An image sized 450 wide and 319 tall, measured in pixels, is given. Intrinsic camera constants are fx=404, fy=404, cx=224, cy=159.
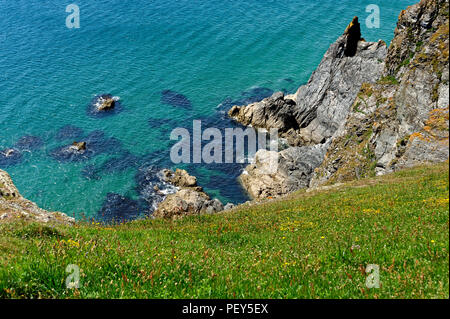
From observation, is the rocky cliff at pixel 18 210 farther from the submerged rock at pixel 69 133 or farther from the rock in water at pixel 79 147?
the submerged rock at pixel 69 133

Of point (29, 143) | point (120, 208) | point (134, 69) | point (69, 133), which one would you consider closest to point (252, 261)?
point (120, 208)

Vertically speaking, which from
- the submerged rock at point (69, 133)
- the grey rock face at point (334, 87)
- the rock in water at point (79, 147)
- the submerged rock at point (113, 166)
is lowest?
the submerged rock at point (113, 166)

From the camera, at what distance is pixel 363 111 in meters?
54.7

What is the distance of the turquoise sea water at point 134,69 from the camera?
67.9 meters

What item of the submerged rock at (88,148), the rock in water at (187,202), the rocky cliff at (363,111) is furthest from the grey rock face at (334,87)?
the submerged rock at (88,148)

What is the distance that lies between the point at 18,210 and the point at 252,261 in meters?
19.9

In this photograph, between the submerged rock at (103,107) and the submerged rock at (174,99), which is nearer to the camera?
the submerged rock at (103,107)

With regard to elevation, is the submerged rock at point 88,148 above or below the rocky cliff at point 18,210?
below

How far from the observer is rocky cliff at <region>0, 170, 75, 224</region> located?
25.4 m

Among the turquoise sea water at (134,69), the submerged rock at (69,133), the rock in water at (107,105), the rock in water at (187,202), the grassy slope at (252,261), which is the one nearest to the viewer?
the grassy slope at (252,261)

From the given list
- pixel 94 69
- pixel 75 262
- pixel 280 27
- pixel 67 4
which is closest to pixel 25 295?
pixel 75 262

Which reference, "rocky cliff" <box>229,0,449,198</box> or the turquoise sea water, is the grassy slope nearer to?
"rocky cliff" <box>229,0,449,198</box>

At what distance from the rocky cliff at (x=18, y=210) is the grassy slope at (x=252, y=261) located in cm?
678

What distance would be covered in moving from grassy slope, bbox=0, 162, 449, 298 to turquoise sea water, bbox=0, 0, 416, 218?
42777 mm
